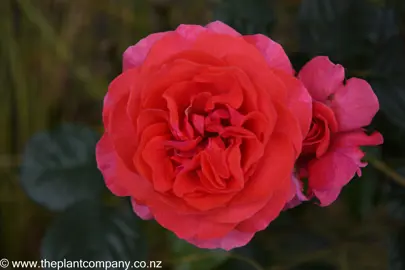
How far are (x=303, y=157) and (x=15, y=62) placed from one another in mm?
416

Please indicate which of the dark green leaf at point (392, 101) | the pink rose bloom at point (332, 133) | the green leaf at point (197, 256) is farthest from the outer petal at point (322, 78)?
the green leaf at point (197, 256)

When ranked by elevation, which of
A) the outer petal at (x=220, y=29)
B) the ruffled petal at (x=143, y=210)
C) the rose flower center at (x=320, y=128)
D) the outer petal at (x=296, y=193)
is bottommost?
the ruffled petal at (x=143, y=210)

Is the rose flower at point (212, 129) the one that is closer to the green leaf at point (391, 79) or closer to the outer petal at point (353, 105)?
the outer petal at point (353, 105)

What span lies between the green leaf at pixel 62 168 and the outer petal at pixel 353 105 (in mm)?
255

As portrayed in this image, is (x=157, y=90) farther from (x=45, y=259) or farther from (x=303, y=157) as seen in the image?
(x=45, y=259)

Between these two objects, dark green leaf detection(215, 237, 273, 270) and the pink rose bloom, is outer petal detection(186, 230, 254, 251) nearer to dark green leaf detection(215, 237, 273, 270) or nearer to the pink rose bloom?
the pink rose bloom

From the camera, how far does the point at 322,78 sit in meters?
0.33

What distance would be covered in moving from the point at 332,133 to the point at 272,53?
0.21 ft

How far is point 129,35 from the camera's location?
59cm

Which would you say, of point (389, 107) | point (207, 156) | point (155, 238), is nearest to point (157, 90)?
point (207, 156)

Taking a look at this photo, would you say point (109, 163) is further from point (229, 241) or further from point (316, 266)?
point (316, 266)

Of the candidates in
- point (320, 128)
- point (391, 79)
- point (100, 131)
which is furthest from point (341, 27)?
point (100, 131)

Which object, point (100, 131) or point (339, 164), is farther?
point (100, 131)

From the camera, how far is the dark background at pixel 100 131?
1.47ft
